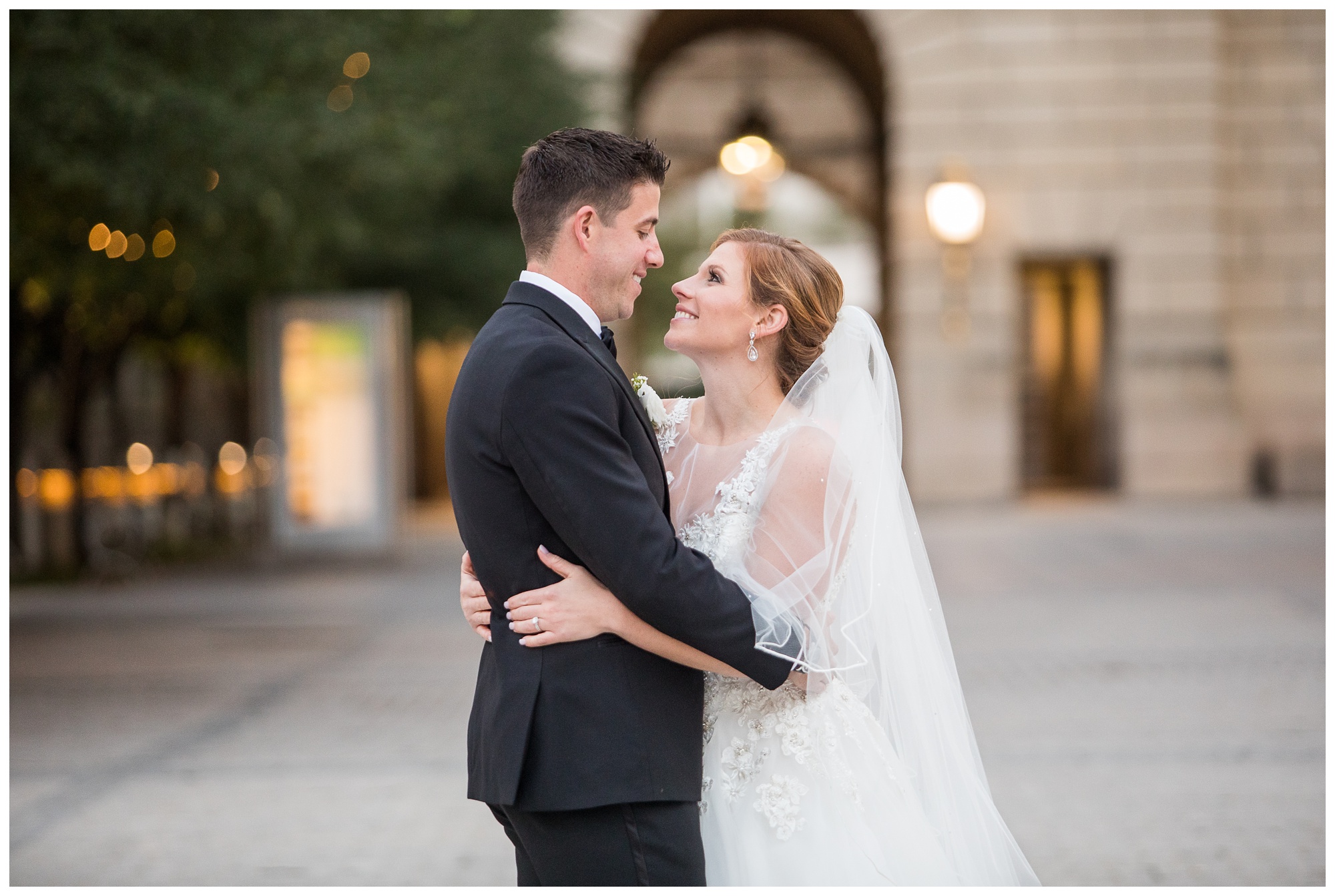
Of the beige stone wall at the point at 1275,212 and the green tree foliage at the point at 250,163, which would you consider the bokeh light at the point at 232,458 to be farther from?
the beige stone wall at the point at 1275,212

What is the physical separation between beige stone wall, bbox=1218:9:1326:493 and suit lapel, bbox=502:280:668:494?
21.3 meters

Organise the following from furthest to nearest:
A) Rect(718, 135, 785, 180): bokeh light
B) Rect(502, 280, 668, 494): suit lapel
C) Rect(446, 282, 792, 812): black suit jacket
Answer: Rect(718, 135, 785, 180): bokeh light, Rect(502, 280, 668, 494): suit lapel, Rect(446, 282, 792, 812): black suit jacket

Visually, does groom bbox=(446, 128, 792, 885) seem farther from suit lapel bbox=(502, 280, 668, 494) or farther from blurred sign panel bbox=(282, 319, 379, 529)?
blurred sign panel bbox=(282, 319, 379, 529)

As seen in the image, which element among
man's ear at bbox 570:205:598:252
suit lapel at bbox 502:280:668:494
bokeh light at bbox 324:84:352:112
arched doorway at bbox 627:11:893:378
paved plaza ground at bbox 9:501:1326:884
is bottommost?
paved plaza ground at bbox 9:501:1326:884

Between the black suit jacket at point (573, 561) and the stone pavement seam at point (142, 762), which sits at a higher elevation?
the black suit jacket at point (573, 561)

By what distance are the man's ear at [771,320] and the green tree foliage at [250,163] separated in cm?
793

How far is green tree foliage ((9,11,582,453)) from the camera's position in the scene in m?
9.77

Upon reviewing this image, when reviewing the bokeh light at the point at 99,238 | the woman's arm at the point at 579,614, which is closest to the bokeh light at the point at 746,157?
the bokeh light at the point at 99,238

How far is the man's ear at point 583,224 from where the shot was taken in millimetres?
2564

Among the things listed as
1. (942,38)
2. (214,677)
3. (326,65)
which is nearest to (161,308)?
(326,65)

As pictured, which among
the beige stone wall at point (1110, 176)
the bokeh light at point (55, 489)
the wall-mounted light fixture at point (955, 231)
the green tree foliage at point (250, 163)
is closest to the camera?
the green tree foliage at point (250, 163)

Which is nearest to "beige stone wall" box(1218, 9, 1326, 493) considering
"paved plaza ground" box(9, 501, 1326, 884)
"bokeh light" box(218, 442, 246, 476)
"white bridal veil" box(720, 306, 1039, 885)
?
"paved plaza ground" box(9, 501, 1326, 884)

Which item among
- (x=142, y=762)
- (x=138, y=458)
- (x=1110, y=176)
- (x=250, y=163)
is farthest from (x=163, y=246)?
(x=1110, y=176)

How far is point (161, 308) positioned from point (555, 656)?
1626cm
